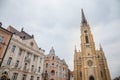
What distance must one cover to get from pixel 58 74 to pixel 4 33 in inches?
965

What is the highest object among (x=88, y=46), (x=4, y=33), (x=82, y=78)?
(x=88, y=46)

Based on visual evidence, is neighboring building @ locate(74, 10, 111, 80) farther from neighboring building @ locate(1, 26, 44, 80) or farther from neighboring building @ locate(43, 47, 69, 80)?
neighboring building @ locate(1, 26, 44, 80)

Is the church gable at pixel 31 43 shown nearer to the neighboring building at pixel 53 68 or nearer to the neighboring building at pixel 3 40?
the neighboring building at pixel 3 40

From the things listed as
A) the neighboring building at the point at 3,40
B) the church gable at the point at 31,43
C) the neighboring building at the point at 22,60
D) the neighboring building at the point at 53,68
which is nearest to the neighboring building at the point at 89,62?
the neighboring building at the point at 53,68

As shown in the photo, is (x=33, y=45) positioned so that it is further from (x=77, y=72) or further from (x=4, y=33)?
(x=77, y=72)

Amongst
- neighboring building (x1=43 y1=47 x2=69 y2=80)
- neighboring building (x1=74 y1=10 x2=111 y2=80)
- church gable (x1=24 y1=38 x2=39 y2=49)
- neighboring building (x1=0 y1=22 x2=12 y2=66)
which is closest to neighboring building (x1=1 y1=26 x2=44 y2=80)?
church gable (x1=24 y1=38 x2=39 y2=49)

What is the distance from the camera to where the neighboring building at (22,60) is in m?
19.6

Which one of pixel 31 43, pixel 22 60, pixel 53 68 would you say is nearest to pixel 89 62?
pixel 53 68

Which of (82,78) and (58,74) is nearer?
(58,74)

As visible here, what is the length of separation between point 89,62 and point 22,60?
100 ft

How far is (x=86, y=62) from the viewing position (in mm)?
42719

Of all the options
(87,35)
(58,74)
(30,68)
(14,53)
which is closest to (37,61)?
(30,68)

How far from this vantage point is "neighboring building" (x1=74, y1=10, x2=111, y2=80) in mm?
39406

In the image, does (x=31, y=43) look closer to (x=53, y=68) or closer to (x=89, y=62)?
(x=53, y=68)
